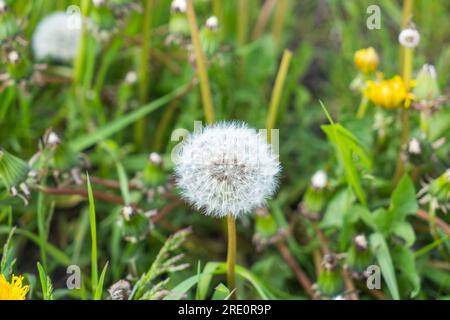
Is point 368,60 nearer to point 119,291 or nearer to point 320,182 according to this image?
point 320,182

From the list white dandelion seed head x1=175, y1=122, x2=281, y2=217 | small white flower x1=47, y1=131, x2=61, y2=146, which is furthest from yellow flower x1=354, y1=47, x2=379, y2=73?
small white flower x1=47, y1=131, x2=61, y2=146

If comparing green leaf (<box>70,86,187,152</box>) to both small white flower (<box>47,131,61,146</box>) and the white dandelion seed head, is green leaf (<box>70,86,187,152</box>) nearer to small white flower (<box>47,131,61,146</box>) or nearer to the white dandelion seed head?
small white flower (<box>47,131,61,146</box>)

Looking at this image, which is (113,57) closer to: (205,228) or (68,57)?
(68,57)

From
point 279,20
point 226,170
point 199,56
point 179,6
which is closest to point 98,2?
point 179,6

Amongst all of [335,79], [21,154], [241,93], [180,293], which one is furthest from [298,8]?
[180,293]
